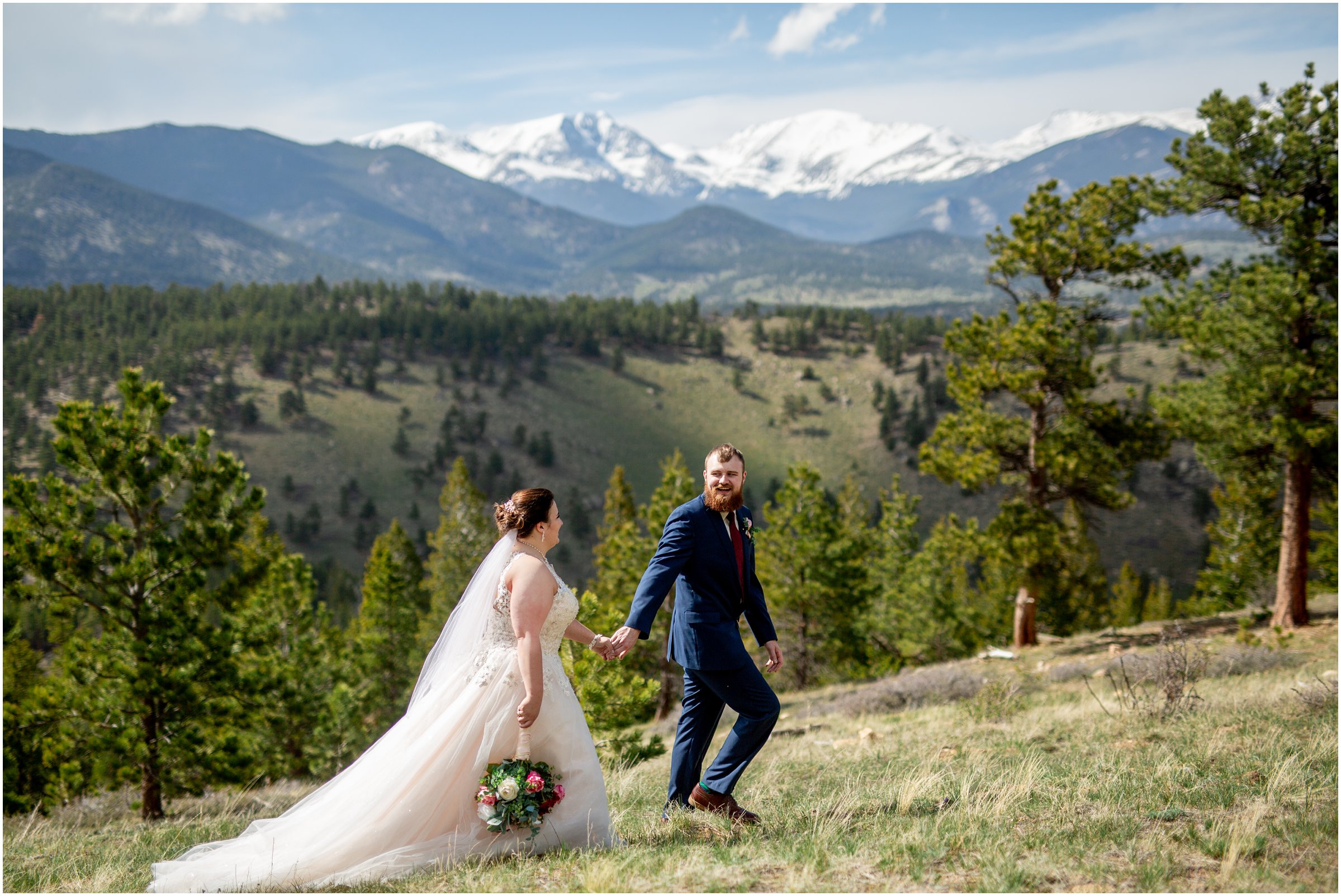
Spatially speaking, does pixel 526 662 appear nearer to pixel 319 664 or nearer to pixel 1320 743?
pixel 1320 743

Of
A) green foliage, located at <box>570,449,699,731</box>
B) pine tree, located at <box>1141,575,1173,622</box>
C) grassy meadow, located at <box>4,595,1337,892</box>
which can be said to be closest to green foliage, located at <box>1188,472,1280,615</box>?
pine tree, located at <box>1141,575,1173,622</box>

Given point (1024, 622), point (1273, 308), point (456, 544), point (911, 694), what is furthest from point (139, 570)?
point (456, 544)

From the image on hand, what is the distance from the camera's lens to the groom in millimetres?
5457

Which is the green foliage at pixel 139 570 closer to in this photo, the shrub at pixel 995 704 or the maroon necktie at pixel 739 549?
the maroon necktie at pixel 739 549

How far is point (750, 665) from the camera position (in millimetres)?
5570

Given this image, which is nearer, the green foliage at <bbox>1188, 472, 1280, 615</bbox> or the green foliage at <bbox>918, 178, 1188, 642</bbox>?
the green foliage at <bbox>918, 178, 1188, 642</bbox>

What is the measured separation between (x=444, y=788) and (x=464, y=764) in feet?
0.59

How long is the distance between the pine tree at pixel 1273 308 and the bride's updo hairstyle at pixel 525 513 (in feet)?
51.2

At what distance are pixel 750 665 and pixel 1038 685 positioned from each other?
1143 cm

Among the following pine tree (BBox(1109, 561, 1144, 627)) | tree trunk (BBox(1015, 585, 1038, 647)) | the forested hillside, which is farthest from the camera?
pine tree (BBox(1109, 561, 1144, 627))

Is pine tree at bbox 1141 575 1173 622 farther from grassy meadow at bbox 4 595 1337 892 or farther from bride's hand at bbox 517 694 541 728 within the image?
bride's hand at bbox 517 694 541 728

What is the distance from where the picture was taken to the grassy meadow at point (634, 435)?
97062mm

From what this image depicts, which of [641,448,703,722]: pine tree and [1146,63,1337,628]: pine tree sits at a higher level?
[1146,63,1337,628]: pine tree

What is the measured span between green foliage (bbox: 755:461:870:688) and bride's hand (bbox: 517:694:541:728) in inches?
940
